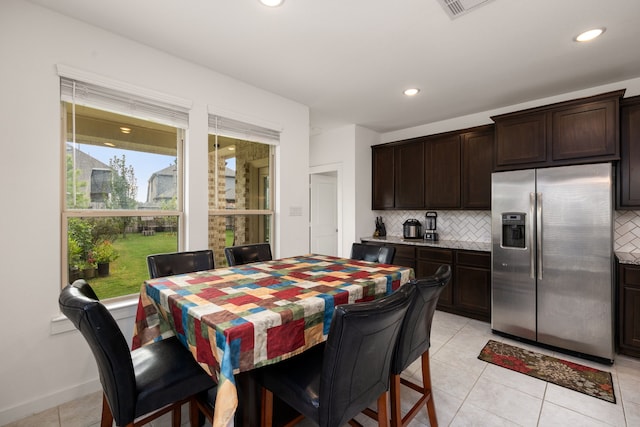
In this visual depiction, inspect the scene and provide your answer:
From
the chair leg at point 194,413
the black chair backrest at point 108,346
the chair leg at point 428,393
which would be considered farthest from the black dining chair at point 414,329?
the black chair backrest at point 108,346

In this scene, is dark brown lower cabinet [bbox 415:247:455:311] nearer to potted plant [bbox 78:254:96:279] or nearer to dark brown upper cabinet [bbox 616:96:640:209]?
dark brown upper cabinet [bbox 616:96:640:209]

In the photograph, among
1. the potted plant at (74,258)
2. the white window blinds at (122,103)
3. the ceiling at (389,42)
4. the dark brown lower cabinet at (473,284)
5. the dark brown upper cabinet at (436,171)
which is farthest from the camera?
the dark brown upper cabinet at (436,171)

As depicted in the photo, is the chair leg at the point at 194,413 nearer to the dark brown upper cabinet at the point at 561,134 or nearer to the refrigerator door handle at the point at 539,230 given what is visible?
the refrigerator door handle at the point at 539,230

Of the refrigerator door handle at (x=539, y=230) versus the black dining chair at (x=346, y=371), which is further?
the refrigerator door handle at (x=539, y=230)

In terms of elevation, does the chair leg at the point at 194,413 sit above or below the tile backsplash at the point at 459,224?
below

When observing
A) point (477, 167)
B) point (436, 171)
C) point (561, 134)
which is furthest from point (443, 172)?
point (561, 134)

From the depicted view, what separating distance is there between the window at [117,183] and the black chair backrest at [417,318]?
222cm

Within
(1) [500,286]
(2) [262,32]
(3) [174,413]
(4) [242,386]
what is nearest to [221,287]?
(4) [242,386]

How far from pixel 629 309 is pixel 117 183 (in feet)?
15.2

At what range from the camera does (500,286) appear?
3174mm

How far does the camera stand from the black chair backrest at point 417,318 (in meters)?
1.47

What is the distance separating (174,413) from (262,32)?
267 centimetres

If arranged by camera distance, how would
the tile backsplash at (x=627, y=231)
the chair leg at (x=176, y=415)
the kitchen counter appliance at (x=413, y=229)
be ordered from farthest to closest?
the kitchen counter appliance at (x=413, y=229) < the tile backsplash at (x=627, y=231) < the chair leg at (x=176, y=415)

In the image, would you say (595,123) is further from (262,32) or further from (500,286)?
(262,32)
